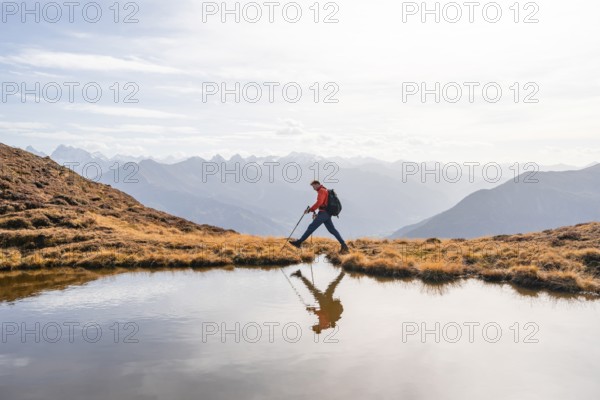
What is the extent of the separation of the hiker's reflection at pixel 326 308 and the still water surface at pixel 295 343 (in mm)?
44

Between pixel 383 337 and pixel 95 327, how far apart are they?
591 cm

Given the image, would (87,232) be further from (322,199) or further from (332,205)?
Result: (332,205)

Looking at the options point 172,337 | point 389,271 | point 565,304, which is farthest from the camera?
point 389,271

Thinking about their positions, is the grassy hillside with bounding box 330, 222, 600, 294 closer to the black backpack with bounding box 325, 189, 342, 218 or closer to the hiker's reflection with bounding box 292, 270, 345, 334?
the black backpack with bounding box 325, 189, 342, 218

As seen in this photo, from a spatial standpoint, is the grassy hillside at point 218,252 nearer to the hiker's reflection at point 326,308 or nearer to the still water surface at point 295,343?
the still water surface at point 295,343

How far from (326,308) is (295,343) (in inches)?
113

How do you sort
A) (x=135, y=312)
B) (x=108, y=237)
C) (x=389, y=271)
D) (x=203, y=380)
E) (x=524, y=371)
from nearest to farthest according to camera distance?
(x=203, y=380)
(x=524, y=371)
(x=135, y=312)
(x=389, y=271)
(x=108, y=237)

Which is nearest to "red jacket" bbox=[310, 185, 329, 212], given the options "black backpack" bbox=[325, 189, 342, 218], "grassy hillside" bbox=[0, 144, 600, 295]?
"black backpack" bbox=[325, 189, 342, 218]

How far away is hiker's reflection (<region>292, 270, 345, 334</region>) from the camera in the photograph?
1021cm

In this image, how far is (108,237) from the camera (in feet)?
71.7

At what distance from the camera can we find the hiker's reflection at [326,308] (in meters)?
10.2

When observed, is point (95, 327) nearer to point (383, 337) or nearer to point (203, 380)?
point (203, 380)

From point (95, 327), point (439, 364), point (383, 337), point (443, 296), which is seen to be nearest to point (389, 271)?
point (443, 296)

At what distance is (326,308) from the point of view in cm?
1167
